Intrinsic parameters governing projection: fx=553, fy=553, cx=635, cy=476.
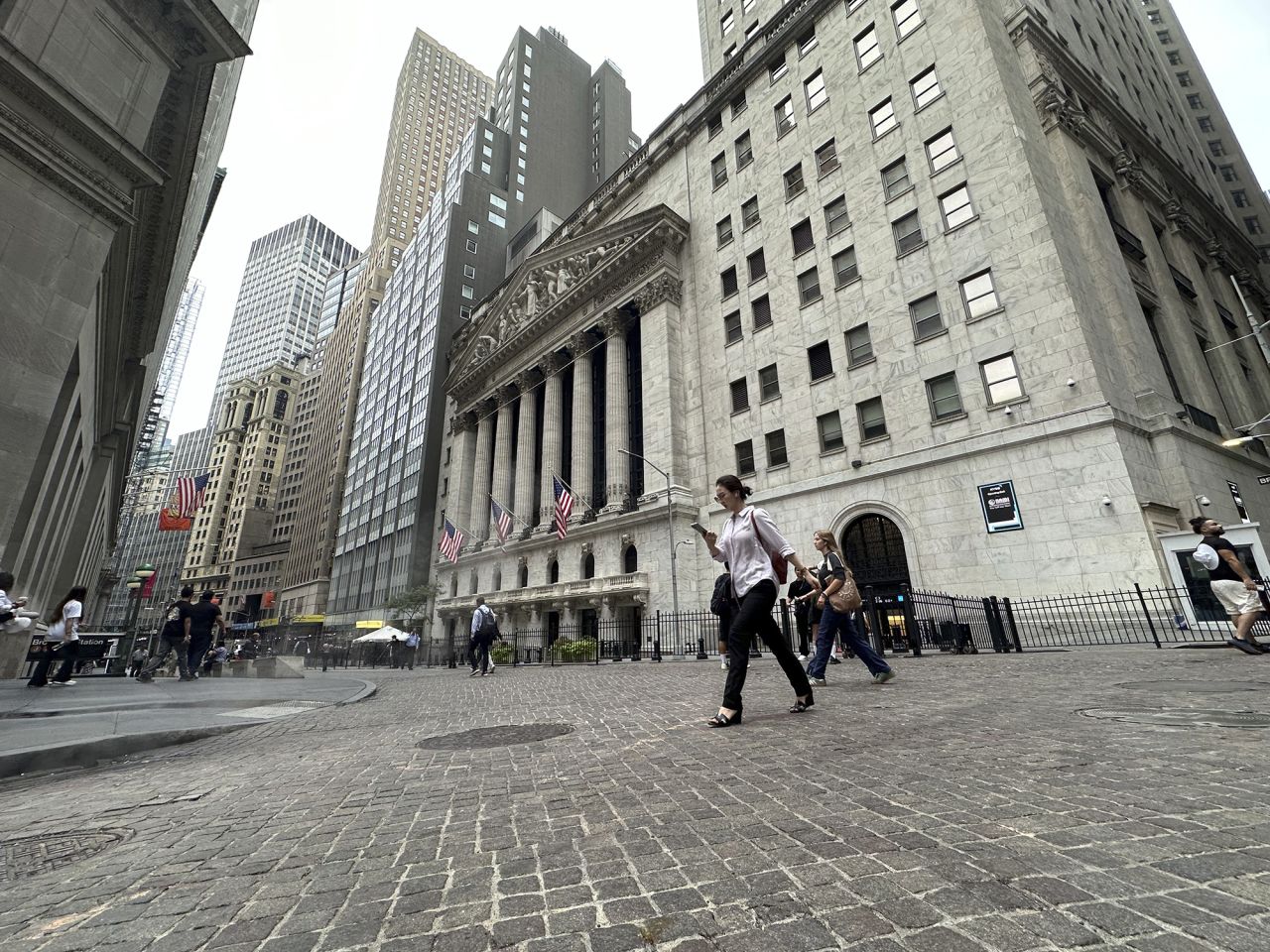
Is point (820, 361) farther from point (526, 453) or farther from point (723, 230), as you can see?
point (526, 453)

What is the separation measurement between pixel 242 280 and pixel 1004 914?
236m

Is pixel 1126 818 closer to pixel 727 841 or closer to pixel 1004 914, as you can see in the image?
pixel 1004 914

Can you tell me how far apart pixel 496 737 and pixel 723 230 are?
3363 centimetres

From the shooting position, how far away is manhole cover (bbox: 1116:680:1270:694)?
5.86m

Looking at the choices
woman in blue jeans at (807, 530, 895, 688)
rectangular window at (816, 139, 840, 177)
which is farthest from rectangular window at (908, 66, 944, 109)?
woman in blue jeans at (807, 530, 895, 688)

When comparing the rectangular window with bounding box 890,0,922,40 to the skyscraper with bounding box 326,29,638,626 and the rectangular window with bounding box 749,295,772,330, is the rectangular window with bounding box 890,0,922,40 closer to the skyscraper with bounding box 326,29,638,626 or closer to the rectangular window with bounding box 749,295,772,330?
the rectangular window with bounding box 749,295,772,330

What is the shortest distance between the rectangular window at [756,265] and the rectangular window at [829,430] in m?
9.73

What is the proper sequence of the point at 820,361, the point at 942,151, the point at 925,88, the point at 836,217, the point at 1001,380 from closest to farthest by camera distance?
the point at 1001,380
the point at 942,151
the point at 925,88
the point at 820,361
the point at 836,217

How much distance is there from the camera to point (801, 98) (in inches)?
1218

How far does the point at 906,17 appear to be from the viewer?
2733cm

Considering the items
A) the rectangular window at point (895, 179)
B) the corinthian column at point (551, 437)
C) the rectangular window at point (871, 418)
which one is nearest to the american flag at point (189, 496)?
the corinthian column at point (551, 437)

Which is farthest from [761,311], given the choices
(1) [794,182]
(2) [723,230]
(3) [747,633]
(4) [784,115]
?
(3) [747,633]

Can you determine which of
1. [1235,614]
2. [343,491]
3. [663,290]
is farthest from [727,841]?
[343,491]

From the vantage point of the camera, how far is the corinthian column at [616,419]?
110 ft
